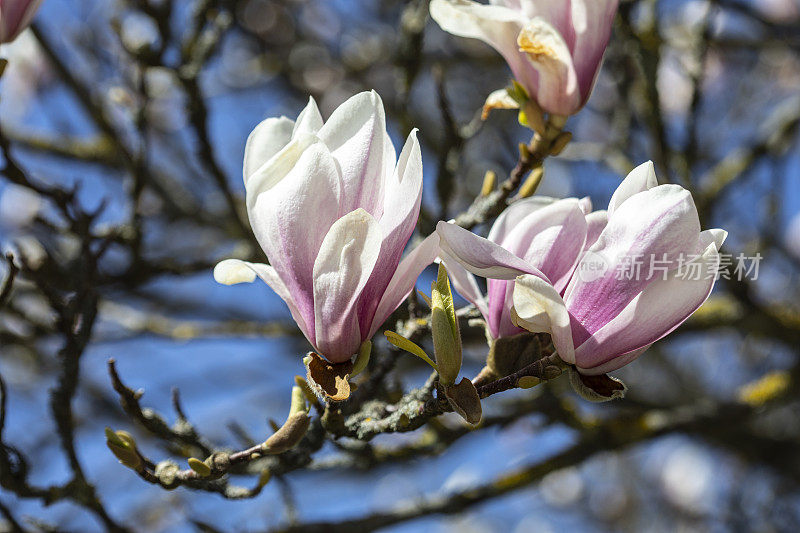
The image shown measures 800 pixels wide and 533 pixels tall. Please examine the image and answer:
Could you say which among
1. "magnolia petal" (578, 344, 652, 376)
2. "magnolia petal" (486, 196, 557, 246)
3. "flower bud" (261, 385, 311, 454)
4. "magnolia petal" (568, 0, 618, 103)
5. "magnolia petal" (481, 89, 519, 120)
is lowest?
"flower bud" (261, 385, 311, 454)

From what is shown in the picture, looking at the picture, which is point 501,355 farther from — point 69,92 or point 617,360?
point 69,92

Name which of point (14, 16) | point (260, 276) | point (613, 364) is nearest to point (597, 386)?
point (613, 364)

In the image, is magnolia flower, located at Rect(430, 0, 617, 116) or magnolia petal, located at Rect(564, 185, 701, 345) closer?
magnolia petal, located at Rect(564, 185, 701, 345)

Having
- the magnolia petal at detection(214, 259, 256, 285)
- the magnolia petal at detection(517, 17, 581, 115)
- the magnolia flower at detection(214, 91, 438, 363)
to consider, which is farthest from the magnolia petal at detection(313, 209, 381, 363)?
the magnolia petal at detection(517, 17, 581, 115)

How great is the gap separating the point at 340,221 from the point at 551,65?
1.22ft

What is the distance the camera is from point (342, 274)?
690 millimetres

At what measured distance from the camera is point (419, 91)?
3.31 meters

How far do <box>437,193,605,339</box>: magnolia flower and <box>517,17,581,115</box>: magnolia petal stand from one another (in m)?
0.17

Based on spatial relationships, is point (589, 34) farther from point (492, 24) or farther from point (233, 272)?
point (233, 272)

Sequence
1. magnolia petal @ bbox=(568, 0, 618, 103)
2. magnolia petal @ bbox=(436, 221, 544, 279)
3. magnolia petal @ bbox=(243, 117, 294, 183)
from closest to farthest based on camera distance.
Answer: magnolia petal @ bbox=(436, 221, 544, 279), magnolia petal @ bbox=(243, 117, 294, 183), magnolia petal @ bbox=(568, 0, 618, 103)

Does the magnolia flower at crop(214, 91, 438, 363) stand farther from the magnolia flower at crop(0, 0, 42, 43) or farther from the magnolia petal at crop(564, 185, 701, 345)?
the magnolia flower at crop(0, 0, 42, 43)

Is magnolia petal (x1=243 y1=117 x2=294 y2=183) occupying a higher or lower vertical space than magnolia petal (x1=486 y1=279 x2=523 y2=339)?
higher

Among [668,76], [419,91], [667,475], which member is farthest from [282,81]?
[667,475]

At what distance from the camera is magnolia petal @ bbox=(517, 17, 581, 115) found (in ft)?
2.73
